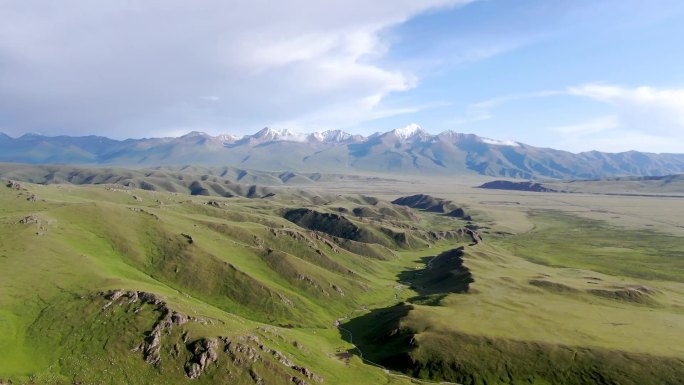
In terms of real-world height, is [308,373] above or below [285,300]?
below

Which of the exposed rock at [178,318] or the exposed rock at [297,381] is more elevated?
the exposed rock at [178,318]

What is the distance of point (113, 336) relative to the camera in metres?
122

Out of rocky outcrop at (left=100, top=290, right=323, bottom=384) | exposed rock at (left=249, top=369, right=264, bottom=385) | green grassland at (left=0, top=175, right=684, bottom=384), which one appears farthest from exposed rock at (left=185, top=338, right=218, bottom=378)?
exposed rock at (left=249, top=369, right=264, bottom=385)

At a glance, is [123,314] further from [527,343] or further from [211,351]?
[527,343]

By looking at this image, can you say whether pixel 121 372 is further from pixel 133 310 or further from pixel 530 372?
pixel 530 372

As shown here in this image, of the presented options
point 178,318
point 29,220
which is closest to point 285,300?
point 178,318

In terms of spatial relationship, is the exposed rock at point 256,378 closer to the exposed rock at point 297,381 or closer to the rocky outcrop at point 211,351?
the rocky outcrop at point 211,351

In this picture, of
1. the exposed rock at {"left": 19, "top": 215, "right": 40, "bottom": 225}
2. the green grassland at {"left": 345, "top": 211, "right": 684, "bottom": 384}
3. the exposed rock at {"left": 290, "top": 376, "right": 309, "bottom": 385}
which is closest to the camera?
the exposed rock at {"left": 290, "top": 376, "right": 309, "bottom": 385}

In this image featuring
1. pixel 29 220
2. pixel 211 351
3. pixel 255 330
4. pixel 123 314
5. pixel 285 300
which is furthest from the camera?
pixel 29 220

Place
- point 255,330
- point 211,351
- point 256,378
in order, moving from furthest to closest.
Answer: point 255,330 → point 211,351 → point 256,378

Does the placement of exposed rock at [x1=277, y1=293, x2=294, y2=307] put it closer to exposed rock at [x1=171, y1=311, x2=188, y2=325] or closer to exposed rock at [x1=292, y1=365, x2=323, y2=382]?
exposed rock at [x1=171, y1=311, x2=188, y2=325]

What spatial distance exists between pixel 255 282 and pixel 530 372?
105149 millimetres

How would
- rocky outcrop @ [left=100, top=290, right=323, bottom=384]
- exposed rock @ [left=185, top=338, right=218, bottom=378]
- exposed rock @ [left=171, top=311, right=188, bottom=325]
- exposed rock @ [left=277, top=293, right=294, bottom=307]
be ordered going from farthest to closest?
exposed rock @ [left=277, top=293, right=294, bottom=307], exposed rock @ [left=171, top=311, right=188, bottom=325], rocky outcrop @ [left=100, top=290, right=323, bottom=384], exposed rock @ [left=185, top=338, right=218, bottom=378]

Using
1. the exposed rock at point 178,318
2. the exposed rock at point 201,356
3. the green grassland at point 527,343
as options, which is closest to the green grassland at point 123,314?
the exposed rock at point 201,356
